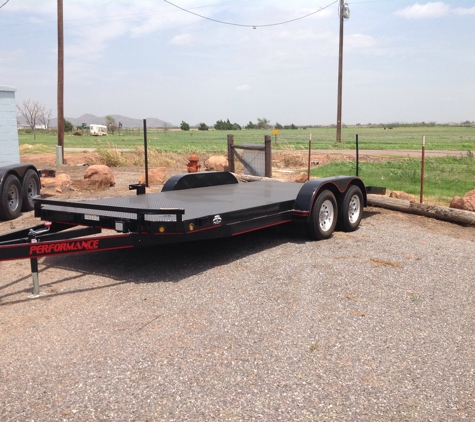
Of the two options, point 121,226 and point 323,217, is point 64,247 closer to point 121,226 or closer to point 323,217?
point 121,226

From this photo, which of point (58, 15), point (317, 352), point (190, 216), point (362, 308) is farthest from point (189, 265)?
point (58, 15)

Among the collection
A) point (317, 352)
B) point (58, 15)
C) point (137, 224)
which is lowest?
point (317, 352)

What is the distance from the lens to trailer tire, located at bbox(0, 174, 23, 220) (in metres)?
9.05

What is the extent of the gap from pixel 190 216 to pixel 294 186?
12.8ft

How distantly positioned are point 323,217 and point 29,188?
5.65 m

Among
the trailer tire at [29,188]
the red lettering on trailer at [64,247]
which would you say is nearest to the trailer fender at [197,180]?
the trailer tire at [29,188]

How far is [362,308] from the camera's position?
16.4ft

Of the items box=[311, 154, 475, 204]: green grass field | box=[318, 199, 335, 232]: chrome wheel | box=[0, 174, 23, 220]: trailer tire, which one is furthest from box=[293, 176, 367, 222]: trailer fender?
box=[0, 174, 23, 220]: trailer tire

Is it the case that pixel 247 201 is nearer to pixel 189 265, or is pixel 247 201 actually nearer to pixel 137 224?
pixel 189 265

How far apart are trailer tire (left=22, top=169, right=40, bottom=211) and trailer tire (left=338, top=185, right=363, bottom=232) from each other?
5.48 m

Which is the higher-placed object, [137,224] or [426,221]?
[137,224]

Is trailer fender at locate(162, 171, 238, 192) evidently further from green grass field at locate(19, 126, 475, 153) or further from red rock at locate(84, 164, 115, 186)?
green grass field at locate(19, 126, 475, 153)

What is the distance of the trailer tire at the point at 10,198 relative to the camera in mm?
9055

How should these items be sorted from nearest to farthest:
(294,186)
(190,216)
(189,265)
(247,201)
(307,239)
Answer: (190,216) → (189,265) → (247,201) → (307,239) → (294,186)
